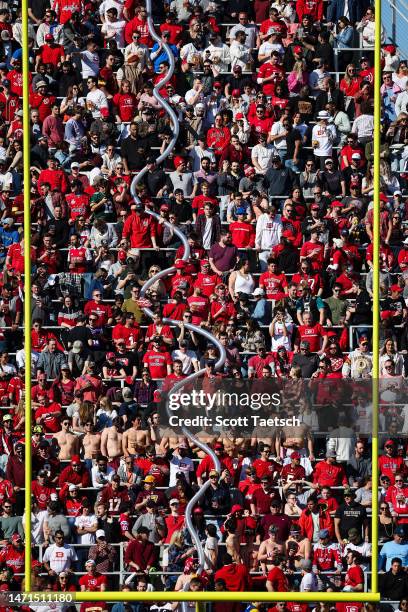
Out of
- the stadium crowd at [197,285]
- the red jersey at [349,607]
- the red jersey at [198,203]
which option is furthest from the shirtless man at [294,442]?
the red jersey at [198,203]

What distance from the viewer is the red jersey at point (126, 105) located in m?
16.0

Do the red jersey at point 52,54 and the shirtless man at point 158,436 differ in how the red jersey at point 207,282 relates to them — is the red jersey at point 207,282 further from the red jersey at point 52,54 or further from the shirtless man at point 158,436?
the red jersey at point 52,54

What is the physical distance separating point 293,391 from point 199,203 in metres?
2.75

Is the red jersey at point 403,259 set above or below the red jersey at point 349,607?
above

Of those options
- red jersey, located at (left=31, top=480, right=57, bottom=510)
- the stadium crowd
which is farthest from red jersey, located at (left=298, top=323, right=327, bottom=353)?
red jersey, located at (left=31, top=480, right=57, bottom=510)

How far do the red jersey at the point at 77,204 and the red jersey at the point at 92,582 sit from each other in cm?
354

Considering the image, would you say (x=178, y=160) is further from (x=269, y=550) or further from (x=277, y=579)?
(x=277, y=579)

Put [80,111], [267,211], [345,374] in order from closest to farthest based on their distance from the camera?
[345,374] < [267,211] < [80,111]

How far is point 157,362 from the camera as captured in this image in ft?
45.2

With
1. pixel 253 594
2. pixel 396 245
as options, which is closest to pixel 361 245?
pixel 396 245

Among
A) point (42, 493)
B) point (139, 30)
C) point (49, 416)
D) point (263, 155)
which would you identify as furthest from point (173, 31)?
point (42, 493)

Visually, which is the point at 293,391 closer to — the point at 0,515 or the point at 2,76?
the point at 0,515

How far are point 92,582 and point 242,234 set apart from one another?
334cm

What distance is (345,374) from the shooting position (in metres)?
13.5
